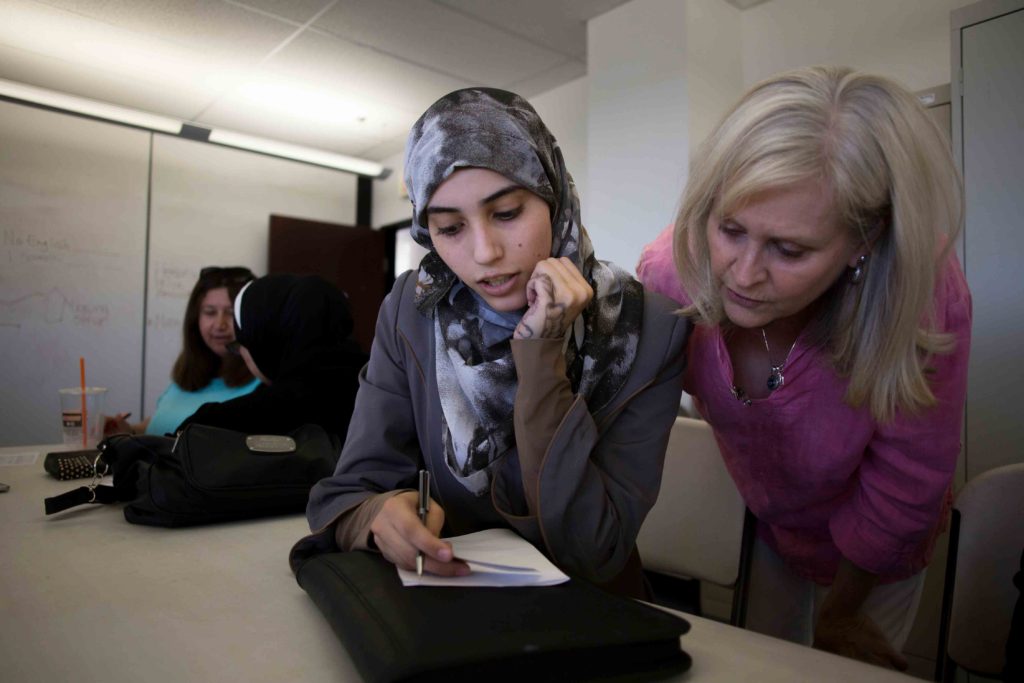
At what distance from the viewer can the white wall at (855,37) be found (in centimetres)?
239

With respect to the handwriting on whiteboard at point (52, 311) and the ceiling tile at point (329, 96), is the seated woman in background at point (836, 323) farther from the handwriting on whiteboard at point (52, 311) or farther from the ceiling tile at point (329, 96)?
the handwriting on whiteboard at point (52, 311)

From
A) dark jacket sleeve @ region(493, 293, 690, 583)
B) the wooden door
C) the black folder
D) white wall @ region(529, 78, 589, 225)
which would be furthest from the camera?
the wooden door

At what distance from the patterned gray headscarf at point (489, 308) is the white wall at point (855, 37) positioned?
1.85 m

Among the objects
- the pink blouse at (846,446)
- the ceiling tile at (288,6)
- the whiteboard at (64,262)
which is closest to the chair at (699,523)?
the pink blouse at (846,446)

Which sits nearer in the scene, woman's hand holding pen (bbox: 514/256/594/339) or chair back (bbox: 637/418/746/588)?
woman's hand holding pen (bbox: 514/256/594/339)

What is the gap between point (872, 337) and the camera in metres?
0.96

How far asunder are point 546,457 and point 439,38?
2.86 meters

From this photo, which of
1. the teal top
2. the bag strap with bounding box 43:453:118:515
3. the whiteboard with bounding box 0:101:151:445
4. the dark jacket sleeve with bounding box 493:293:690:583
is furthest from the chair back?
the whiteboard with bounding box 0:101:151:445

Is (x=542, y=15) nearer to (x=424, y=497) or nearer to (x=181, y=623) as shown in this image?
(x=424, y=497)

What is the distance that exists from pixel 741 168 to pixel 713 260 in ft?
0.47

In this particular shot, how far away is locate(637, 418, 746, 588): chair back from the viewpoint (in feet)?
4.29

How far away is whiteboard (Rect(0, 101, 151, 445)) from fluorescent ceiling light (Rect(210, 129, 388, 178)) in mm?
794

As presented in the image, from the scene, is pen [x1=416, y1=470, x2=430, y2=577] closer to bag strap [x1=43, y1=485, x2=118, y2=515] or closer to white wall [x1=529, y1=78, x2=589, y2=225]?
bag strap [x1=43, y1=485, x2=118, y2=515]

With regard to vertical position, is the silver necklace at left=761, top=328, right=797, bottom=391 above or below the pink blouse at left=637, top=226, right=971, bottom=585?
above
